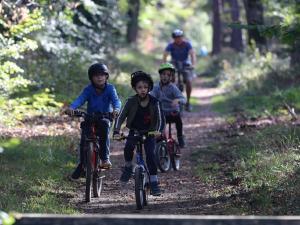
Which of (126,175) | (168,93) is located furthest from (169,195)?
(168,93)

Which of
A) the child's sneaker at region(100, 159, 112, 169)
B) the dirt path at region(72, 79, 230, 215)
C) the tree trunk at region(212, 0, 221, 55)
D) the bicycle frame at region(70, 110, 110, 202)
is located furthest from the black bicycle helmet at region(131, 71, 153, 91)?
the tree trunk at region(212, 0, 221, 55)

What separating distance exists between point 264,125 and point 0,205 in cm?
833

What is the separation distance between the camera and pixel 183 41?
19.2 meters

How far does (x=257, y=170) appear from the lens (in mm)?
10398

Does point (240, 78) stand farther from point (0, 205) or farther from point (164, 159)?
point (0, 205)

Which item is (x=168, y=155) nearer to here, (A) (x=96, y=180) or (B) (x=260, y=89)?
(A) (x=96, y=180)

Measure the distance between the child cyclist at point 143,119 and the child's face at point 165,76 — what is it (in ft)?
8.06

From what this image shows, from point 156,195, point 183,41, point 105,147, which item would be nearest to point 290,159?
point 156,195

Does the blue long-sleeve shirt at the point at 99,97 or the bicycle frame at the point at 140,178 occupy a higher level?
the blue long-sleeve shirt at the point at 99,97

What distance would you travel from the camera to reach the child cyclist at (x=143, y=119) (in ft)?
31.8

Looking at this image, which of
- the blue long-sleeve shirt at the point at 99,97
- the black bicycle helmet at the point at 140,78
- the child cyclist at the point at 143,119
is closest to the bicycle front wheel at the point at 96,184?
the child cyclist at the point at 143,119


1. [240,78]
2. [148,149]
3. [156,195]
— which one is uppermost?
[240,78]

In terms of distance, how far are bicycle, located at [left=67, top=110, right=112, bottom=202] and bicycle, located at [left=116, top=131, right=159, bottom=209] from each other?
61 centimetres

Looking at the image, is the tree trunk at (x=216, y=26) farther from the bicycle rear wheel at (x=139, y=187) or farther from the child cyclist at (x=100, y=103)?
the bicycle rear wheel at (x=139, y=187)
